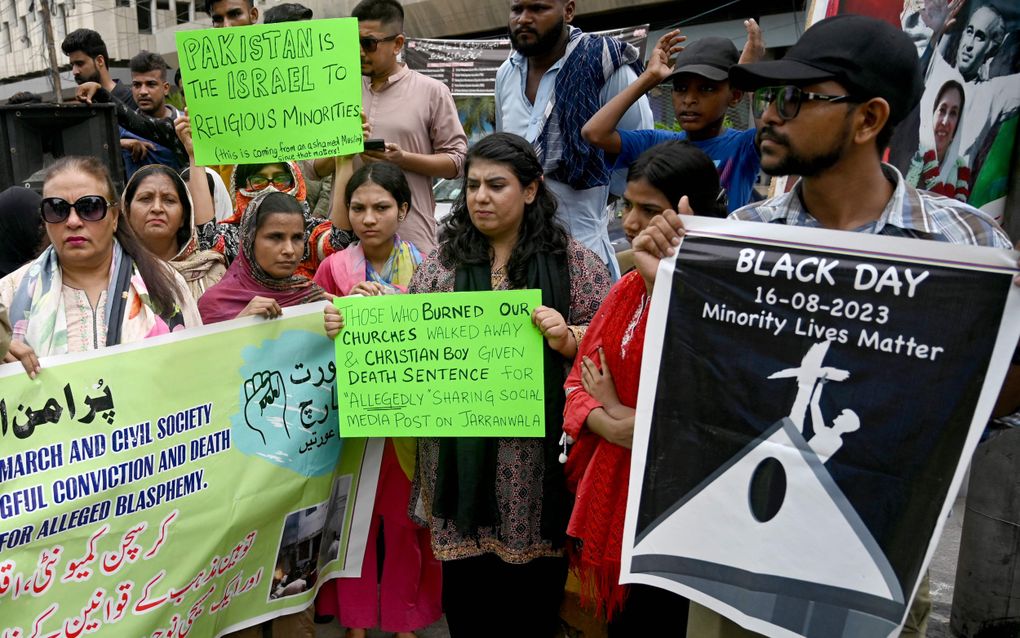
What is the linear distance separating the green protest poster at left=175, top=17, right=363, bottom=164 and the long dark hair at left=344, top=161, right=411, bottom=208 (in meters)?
0.23

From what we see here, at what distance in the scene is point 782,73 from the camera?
78.7 inches

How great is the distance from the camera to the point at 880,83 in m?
1.98

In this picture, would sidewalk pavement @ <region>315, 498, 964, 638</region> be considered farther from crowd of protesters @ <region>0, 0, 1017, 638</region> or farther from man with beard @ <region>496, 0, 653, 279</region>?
man with beard @ <region>496, 0, 653, 279</region>

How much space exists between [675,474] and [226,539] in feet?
5.02

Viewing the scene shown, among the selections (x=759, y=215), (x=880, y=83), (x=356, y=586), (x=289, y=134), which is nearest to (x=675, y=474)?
(x=759, y=215)

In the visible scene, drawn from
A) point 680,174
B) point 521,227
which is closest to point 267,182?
point 521,227

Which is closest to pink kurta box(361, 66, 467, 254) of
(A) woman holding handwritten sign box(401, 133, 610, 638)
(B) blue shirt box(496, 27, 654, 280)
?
(B) blue shirt box(496, 27, 654, 280)

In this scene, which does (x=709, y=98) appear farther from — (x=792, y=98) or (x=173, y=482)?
(x=173, y=482)

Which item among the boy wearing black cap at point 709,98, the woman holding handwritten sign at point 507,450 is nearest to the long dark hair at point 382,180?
the woman holding handwritten sign at point 507,450

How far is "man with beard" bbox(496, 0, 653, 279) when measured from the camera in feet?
12.9

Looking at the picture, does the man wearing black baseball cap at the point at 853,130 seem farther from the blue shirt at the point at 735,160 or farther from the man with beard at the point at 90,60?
the man with beard at the point at 90,60

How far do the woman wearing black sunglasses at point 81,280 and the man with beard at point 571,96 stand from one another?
1917 millimetres

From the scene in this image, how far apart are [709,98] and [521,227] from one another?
1038mm

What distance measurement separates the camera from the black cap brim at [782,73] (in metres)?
1.98
